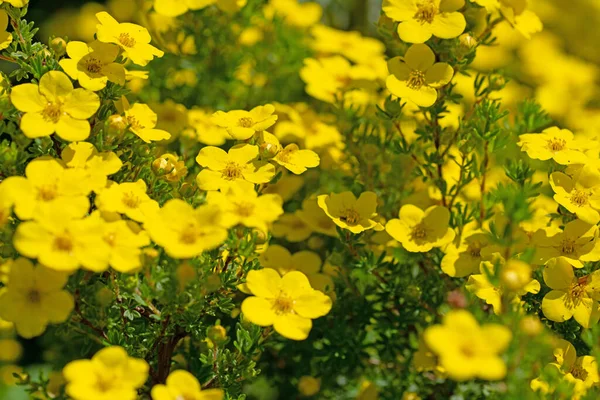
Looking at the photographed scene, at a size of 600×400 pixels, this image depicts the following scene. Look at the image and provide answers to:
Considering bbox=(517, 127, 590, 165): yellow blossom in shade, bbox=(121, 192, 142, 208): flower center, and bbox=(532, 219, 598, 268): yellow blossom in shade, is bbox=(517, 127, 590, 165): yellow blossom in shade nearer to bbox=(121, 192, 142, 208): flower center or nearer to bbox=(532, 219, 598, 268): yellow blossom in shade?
bbox=(532, 219, 598, 268): yellow blossom in shade

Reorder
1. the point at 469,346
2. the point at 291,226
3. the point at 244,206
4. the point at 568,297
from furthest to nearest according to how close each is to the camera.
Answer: the point at 291,226, the point at 568,297, the point at 244,206, the point at 469,346

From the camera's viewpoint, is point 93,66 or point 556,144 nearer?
point 93,66

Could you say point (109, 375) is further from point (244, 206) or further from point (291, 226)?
point (291, 226)

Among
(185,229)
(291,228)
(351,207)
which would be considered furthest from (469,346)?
(291,228)

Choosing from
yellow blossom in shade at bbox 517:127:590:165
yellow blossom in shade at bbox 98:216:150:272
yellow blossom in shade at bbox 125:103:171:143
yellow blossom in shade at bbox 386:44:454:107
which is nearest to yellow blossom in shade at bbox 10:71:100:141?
yellow blossom in shade at bbox 125:103:171:143

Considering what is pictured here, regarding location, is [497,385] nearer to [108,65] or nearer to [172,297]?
[172,297]
